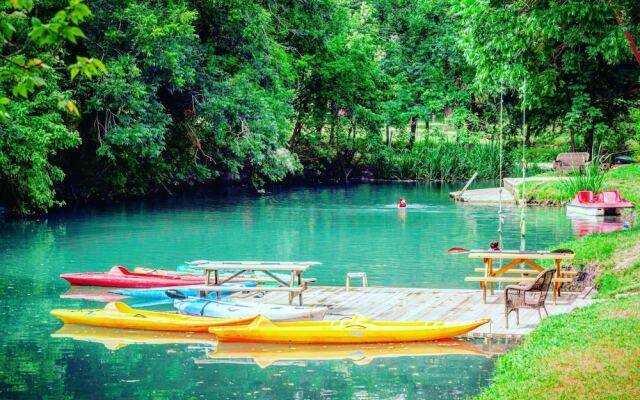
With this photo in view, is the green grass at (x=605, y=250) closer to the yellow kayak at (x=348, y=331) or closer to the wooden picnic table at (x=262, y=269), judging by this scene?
the yellow kayak at (x=348, y=331)

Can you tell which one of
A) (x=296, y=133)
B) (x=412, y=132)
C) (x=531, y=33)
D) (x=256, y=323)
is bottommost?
(x=256, y=323)

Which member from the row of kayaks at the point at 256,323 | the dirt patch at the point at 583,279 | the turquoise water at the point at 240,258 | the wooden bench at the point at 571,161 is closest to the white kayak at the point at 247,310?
the row of kayaks at the point at 256,323

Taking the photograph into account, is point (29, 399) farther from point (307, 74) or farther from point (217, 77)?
point (307, 74)

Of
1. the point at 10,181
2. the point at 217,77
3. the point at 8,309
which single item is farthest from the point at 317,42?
the point at 8,309

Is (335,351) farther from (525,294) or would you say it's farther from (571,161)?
(571,161)

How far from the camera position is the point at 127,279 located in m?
Result: 20.1

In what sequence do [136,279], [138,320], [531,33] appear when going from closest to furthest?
1. [138,320]
2. [136,279]
3. [531,33]

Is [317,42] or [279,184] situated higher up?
[317,42]

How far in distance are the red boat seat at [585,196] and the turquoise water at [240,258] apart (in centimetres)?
103

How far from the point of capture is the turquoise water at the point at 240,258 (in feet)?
40.4

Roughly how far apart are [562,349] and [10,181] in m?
24.6

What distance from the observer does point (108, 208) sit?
38719 millimetres

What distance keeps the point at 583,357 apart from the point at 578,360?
0.12 m

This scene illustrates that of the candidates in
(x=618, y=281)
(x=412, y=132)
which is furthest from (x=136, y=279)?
(x=412, y=132)
